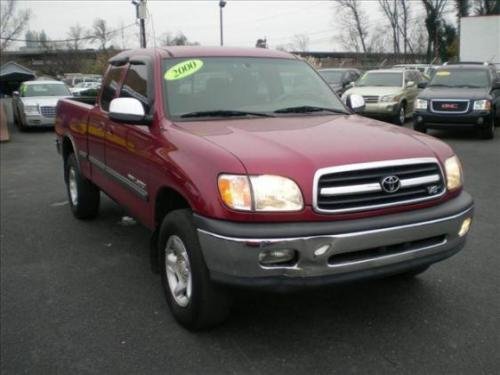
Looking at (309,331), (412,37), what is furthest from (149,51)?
(412,37)

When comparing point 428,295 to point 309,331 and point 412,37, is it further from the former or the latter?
point 412,37

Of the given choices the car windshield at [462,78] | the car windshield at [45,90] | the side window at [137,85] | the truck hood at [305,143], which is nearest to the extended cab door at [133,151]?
the side window at [137,85]

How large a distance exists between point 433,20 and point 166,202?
61801mm

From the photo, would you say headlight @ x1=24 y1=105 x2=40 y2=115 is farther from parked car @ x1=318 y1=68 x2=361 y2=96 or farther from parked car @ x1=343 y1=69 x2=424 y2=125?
parked car @ x1=318 y1=68 x2=361 y2=96

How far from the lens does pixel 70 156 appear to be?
6.66 metres

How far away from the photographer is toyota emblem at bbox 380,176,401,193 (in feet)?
10.7

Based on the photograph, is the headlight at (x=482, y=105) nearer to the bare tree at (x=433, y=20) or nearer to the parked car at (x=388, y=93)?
the parked car at (x=388, y=93)

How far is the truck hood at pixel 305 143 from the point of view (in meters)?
3.15

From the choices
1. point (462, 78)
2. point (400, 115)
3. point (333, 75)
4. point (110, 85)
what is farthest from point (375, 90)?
point (110, 85)

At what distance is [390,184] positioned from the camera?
3.27 m

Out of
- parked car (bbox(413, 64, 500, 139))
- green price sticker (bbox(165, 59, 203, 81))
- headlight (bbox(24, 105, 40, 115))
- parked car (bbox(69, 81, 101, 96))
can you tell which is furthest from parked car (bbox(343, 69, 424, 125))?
green price sticker (bbox(165, 59, 203, 81))

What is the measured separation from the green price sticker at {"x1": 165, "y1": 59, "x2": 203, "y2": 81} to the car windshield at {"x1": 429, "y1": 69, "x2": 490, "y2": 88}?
1071 centimetres

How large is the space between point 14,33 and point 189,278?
2556 inches

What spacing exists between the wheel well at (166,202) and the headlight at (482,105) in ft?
33.9
